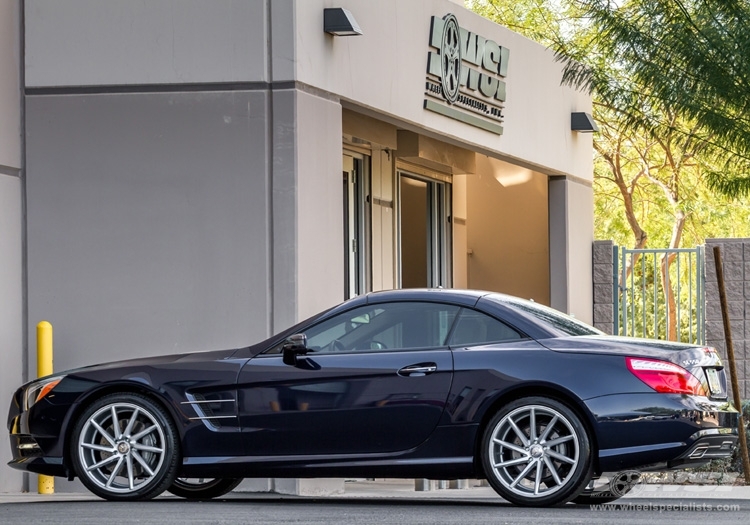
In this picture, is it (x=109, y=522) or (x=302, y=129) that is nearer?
(x=109, y=522)

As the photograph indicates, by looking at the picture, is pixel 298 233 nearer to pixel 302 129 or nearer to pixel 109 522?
pixel 302 129

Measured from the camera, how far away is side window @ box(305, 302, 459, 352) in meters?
8.55

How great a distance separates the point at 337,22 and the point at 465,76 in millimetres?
3562

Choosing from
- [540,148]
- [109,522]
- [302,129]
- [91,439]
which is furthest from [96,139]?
[540,148]

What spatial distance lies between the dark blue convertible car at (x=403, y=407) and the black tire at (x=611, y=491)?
0.03 metres

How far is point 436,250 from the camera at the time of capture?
18.3 metres

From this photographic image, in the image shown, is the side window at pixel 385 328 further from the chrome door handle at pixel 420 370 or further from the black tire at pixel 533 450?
the black tire at pixel 533 450

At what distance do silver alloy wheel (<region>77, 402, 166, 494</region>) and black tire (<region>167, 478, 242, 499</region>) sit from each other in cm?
70

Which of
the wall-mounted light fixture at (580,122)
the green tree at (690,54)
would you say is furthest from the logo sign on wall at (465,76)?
the wall-mounted light fixture at (580,122)

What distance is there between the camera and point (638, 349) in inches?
319

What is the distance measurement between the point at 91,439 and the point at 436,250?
10063mm

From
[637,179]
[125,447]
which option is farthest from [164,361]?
[637,179]

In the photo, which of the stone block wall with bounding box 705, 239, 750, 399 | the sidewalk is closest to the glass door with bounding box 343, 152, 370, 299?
the sidewalk

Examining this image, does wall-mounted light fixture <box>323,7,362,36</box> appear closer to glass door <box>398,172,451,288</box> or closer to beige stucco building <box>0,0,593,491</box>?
beige stucco building <box>0,0,593,491</box>
